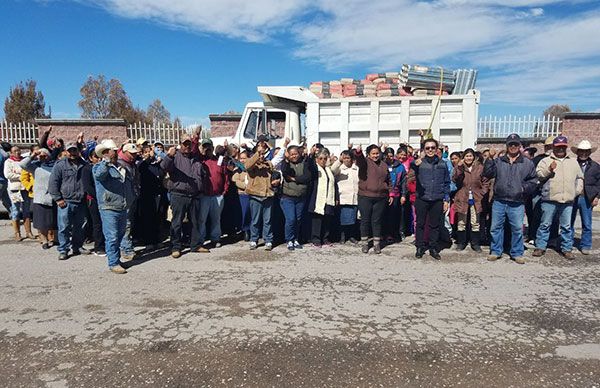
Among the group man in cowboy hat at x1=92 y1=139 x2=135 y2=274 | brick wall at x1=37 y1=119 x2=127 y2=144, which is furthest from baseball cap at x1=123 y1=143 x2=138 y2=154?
brick wall at x1=37 y1=119 x2=127 y2=144

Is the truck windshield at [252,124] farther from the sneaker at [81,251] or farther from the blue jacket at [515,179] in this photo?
the blue jacket at [515,179]

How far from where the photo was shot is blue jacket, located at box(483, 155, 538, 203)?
5.97 meters

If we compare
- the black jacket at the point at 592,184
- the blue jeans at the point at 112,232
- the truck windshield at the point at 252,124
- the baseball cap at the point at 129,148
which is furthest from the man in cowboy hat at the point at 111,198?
the black jacket at the point at 592,184

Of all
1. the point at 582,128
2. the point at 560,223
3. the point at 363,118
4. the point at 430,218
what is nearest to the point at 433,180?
the point at 430,218

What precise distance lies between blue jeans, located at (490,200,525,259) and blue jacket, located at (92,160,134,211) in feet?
18.3

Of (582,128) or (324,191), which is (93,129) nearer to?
(324,191)

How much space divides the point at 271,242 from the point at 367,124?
4.76 metres

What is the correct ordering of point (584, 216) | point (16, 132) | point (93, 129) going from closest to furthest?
point (584, 216), point (93, 129), point (16, 132)

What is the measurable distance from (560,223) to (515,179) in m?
1.20

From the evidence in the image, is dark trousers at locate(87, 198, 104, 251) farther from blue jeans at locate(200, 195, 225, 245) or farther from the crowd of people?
blue jeans at locate(200, 195, 225, 245)

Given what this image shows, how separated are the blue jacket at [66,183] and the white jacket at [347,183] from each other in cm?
416

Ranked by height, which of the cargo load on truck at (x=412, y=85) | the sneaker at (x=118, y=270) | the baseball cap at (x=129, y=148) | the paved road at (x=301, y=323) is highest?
the cargo load on truck at (x=412, y=85)

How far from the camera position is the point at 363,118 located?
400 inches

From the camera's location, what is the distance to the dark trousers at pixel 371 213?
663 centimetres
